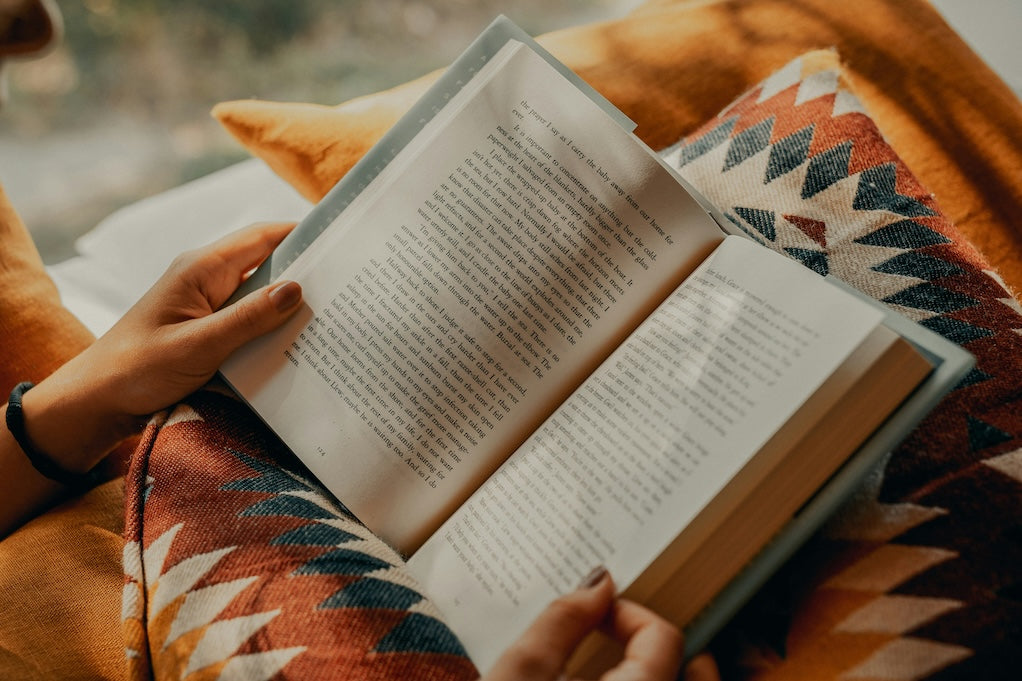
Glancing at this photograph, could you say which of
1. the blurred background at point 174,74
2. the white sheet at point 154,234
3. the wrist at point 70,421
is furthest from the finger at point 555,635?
the blurred background at point 174,74

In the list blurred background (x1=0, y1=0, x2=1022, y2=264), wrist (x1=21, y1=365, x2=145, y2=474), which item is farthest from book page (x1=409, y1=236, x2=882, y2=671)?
blurred background (x1=0, y1=0, x2=1022, y2=264)

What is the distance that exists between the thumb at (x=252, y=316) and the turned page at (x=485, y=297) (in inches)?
1.4

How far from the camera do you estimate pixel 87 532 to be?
59 centimetres

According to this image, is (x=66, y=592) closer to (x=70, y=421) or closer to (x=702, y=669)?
(x=70, y=421)

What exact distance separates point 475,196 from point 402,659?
1.01 ft

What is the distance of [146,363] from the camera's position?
1.84 feet

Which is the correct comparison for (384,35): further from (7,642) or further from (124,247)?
(7,642)

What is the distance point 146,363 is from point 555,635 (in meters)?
0.38

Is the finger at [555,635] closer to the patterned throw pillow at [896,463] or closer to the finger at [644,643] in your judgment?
the finger at [644,643]

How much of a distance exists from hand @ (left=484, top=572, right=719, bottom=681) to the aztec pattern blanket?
0.06 metres

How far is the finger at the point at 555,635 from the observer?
0.38 metres

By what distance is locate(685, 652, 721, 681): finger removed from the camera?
415mm

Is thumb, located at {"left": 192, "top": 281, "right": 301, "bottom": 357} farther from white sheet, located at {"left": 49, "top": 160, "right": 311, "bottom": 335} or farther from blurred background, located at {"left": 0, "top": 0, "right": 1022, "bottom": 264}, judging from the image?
blurred background, located at {"left": 0, "top": 0, "right": 1022, "bottom": 264}

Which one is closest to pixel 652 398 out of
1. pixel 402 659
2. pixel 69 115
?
pixel 402 659
